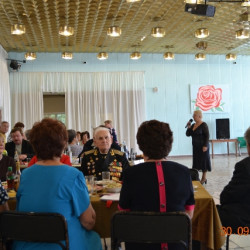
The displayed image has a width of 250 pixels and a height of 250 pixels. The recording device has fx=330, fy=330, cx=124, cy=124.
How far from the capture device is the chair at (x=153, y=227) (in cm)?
188

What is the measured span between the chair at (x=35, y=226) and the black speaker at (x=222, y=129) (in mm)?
12088

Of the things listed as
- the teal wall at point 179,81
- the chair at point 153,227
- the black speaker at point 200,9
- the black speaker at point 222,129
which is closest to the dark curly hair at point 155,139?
the chair at point 153,227

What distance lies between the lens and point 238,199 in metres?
2.63

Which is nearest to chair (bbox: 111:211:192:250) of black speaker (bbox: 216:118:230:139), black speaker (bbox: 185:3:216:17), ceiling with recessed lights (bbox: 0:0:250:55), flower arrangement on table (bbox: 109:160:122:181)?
flower arrangement on table (bbox: 109:160:122:181)

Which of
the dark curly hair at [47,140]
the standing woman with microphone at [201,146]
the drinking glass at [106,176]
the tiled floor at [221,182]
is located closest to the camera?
the dark curly hair at [47,140]

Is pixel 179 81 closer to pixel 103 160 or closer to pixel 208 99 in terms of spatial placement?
pixel 208 99

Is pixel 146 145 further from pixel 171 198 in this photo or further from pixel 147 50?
pixel 147 50

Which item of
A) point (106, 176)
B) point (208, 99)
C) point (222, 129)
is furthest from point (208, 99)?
point (106, 176)

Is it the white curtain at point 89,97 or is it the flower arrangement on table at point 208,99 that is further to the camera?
the flower arrangement on table at point 208,99

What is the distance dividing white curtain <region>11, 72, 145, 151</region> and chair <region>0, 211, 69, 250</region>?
36.1 ft

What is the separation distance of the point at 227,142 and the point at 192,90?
2.56 meters

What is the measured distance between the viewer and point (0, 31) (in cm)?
942

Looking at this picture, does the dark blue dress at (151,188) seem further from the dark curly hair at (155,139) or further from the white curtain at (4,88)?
the white curtain at (4,88)

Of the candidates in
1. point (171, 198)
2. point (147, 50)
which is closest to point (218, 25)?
point (147, 50)
